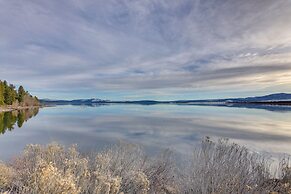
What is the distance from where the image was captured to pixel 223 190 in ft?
22.7

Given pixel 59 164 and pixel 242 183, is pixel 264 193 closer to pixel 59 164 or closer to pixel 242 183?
pixel 242 183

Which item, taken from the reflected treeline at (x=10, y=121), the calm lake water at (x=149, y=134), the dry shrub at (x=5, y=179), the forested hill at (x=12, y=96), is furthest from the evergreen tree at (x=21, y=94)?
the dry shrub at (x=5, y=179)

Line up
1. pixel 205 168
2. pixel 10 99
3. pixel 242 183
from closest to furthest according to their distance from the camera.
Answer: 1. pixel 242 183
2. pixel 205 168
3. pixel 10 99

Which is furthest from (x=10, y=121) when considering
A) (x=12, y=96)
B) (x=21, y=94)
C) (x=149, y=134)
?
(x=21, y=94)

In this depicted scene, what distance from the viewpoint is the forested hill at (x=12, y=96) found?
8944 centimetres

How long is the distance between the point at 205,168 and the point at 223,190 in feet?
3.83

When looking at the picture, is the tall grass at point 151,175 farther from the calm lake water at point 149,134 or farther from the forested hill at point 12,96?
the forested hill at point 12,96

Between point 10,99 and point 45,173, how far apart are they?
102997mm

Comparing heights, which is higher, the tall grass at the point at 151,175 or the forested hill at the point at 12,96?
the forested hill at the point at 12,96

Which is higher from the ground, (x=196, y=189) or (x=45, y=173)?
(x=45, y=173)

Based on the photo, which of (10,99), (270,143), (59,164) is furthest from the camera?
(10,99)

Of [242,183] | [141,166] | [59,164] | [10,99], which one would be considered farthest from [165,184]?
[10,99]

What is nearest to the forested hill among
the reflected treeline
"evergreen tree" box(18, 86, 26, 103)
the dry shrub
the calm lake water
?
"evergreen tree" box(18, 86, 26, 103)

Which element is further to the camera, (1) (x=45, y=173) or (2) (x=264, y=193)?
(2) (x=264, y=193)
